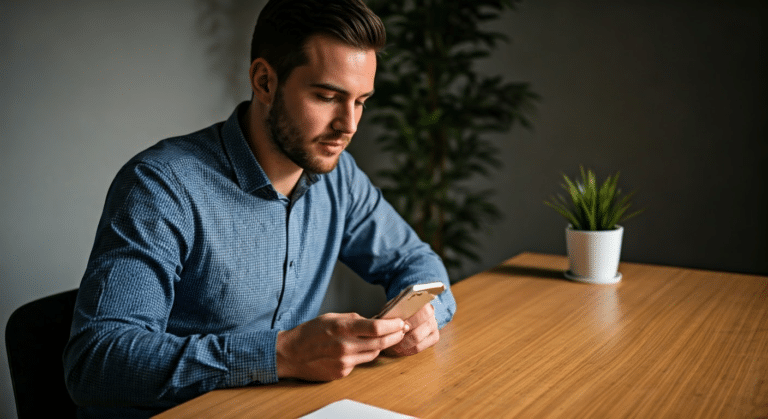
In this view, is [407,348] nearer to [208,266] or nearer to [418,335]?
[418,335]

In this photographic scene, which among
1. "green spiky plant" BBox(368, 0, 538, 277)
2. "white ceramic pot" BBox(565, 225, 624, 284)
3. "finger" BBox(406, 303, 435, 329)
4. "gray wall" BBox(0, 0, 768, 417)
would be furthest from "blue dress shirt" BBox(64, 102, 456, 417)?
"green spiky plant" BBox(368, 0, 538, 277)

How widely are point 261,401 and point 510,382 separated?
404 millimetres

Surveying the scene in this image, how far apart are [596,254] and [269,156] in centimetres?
89

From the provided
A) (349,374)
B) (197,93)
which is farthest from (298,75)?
(197,93)

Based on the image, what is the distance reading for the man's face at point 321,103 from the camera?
4.28ft

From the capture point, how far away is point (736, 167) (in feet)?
9.62

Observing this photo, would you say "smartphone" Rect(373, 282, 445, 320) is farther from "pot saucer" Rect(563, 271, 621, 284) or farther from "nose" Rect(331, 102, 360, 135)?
Result: "pot saucer" Rect(563, 271, 621, 284)

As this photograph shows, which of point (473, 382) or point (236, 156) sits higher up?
point (236, 156)

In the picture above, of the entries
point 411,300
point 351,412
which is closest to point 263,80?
point 411,300

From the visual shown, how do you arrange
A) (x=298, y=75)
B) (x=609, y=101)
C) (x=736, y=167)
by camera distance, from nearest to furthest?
(x=298, y=75), (x=736, y=167), (x=609, y=101)

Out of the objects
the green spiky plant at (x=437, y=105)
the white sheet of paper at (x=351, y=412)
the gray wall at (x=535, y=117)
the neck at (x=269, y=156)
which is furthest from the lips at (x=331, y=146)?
the green spiky plant at (x=437, y=105)

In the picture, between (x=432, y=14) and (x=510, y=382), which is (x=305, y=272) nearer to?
(x=510, y=382)

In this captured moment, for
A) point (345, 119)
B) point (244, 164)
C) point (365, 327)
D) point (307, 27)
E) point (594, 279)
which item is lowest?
point (594, 279)

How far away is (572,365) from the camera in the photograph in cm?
112
